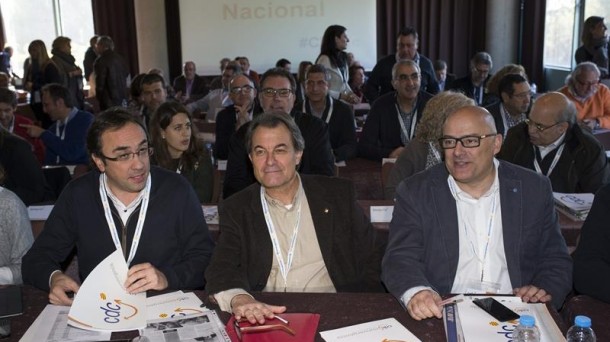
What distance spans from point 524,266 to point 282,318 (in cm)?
104

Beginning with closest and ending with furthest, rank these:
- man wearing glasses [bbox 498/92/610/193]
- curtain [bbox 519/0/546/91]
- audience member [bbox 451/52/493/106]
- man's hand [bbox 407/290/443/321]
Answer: man's hand [bbox 407/290/443/321] → man wearing glasses [bbox 498/92/610/193] → audience member [bbox 451/52/493/106] → curtain [bbox 519/0/546/91]

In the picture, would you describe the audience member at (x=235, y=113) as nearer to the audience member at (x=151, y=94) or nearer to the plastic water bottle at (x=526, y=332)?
the audience member at (x=151, y=94)

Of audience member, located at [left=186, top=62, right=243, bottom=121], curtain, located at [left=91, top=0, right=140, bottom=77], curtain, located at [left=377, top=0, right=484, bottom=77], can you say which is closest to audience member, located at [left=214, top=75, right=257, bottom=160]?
audience member, located at [left=186, top=62, right=243, bottom=121]

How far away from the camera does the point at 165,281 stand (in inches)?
85.7

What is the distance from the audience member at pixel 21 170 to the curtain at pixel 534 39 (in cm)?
940

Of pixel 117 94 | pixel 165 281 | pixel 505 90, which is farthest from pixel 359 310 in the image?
pixel 117 94

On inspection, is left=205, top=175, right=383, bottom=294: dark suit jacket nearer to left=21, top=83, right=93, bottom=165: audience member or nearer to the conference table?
the conference table

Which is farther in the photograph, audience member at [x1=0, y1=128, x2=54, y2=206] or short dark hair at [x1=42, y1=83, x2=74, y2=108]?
short dark hair at [x1=42, y1=83, x2=74, y2=108]

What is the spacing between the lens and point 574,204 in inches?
123

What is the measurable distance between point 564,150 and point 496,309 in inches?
81.2

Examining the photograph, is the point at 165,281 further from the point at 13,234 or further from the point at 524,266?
the point at 524,266

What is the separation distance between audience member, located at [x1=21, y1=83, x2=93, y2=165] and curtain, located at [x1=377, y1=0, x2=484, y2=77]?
8157mm

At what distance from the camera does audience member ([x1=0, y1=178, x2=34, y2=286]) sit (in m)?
2.49

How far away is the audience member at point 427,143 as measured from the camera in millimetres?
3342
